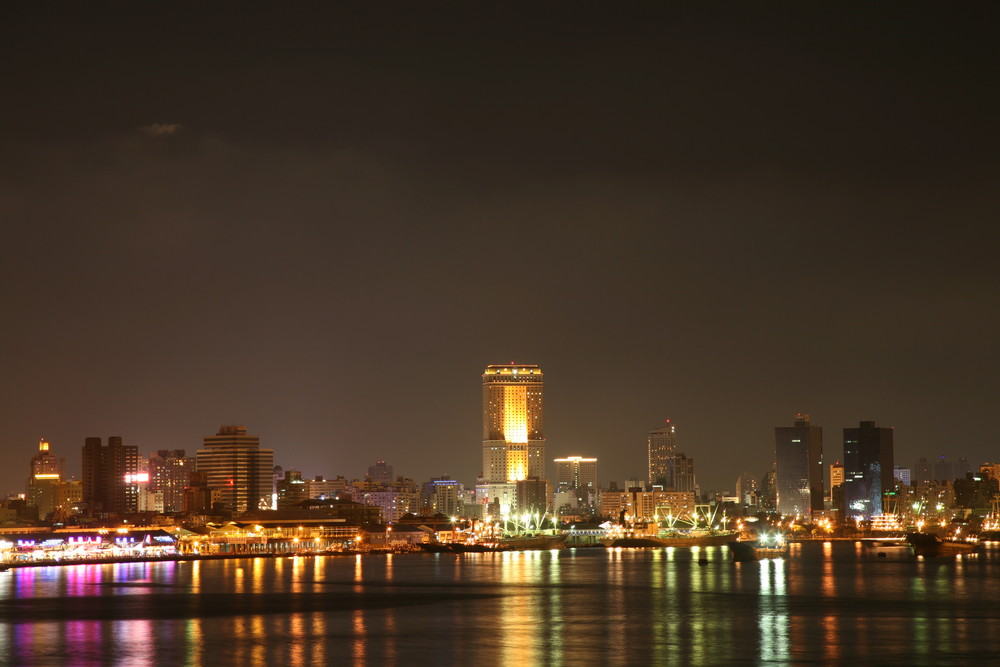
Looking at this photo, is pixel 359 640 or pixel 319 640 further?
pixel 319 640

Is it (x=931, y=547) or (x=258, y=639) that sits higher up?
(x=258, y=639)

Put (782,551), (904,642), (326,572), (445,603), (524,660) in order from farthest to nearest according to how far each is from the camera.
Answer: (782,551) < (326,572) < (445,603) < (904,642) < (524,660)

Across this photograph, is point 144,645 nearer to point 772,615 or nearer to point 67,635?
point 67,635

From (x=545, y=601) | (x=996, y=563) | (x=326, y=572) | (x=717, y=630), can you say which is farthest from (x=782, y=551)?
(x=717, y=630)

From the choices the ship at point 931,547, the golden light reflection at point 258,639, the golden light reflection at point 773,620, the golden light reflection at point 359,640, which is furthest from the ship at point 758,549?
the golden light reflection at point 258,639

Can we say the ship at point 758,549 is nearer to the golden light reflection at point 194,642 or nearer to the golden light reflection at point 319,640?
the golden light reflection at point 319,640

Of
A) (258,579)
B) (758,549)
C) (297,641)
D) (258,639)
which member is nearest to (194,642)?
(258,639)

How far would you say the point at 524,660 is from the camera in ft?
167

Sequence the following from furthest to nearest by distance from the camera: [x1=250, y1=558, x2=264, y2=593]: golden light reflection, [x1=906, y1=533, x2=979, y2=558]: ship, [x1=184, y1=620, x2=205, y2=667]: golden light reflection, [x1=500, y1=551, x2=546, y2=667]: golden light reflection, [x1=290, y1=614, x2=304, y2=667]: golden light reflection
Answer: [x1=906, y1=533, x2=979, y2=558]: ship, [x1=250, y1=558, x2=264, y2=593]: golden light reflection, [x1=500, y1=551, x2=546, y2=667]: golden light reflection, [x1=184, y1=620, x2=205, y2=667]: golden light reflection, [x1=290, y1=614, x2=304, y2=667]: golden light reflection

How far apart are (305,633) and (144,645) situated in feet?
25.9

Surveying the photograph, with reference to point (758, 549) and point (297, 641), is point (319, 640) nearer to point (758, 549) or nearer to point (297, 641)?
point (297, 641)

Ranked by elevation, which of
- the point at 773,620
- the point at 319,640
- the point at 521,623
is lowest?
the point at 773,620

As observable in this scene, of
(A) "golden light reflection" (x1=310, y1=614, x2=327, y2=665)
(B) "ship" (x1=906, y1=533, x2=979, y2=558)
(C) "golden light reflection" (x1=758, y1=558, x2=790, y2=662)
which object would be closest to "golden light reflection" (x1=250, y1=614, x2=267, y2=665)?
(A) "golden light reflection" (x1=310, y1=614, x2=327, y2=665)

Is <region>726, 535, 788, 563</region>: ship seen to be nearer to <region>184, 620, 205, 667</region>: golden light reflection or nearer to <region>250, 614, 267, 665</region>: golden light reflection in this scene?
<region>250, 614, 267, 665</region>: golden light reflection
